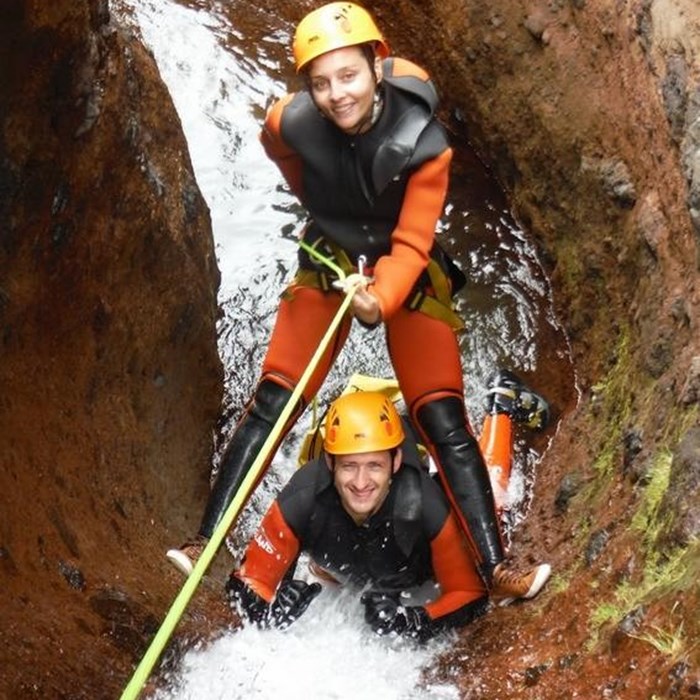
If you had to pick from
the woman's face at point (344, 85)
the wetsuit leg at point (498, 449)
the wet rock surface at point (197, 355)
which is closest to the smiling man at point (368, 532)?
the wet rock surface at point (197, 355)

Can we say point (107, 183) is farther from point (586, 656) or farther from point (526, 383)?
point (586, 656)

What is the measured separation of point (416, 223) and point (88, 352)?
5.47ft

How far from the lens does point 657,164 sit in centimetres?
577

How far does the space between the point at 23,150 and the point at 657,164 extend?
9.41ft

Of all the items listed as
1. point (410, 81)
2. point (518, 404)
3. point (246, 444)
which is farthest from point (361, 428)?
point (518, 404)

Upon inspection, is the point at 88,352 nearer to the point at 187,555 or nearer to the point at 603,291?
the point at 187,555

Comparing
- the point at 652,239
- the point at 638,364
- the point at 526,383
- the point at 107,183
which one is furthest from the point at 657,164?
the point at 107,183

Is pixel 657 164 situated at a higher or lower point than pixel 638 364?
higher

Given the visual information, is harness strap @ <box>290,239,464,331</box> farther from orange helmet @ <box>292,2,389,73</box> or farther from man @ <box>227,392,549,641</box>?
orange helmet @ <box>292,2,389,73</box>

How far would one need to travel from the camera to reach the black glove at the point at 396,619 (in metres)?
5.05

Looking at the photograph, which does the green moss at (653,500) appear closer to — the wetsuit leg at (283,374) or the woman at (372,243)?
the woman at (372,243)

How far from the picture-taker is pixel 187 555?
16.4ft

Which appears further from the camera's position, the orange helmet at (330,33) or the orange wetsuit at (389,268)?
the orange wetsuit at (389,268)

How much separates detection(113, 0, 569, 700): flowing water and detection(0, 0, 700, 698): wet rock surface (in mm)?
193
